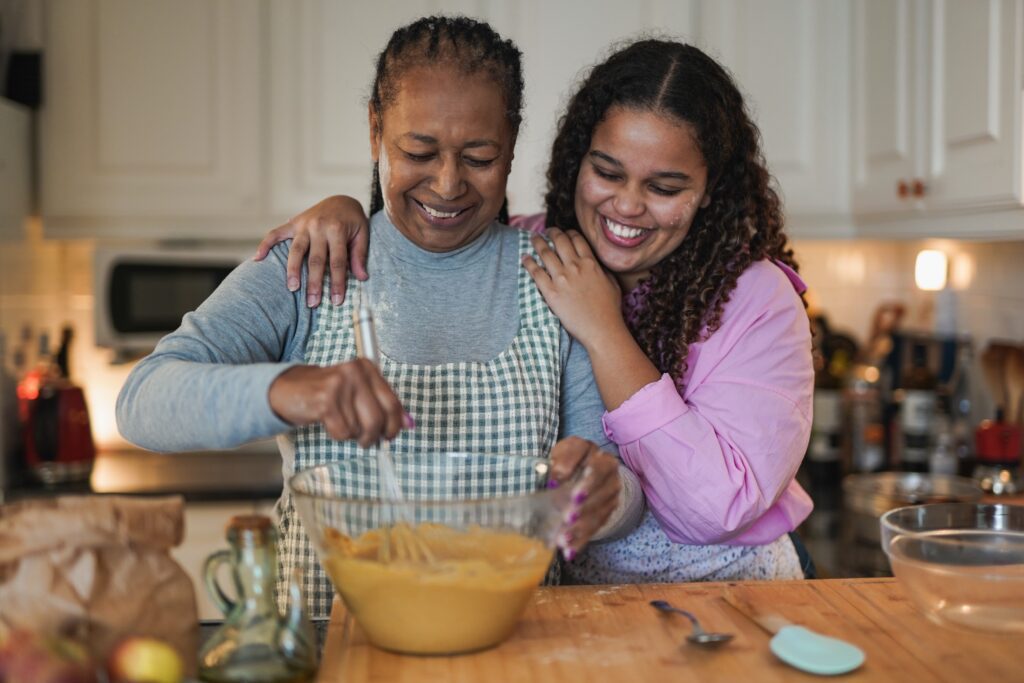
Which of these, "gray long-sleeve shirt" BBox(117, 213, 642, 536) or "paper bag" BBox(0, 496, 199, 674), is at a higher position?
"gray long-sleeve shirt" BBox(117, 213, 642, 536)

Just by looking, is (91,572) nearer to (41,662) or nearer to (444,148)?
(41,662)

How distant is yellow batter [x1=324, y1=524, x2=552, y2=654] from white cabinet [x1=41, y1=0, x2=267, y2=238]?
72.1 inches

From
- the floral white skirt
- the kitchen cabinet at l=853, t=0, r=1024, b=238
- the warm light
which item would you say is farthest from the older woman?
the warm light

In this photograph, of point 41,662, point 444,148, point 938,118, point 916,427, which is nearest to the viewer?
point 41,662

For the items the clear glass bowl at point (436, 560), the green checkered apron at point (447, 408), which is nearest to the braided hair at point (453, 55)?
the green checkered apron at point (447, 408)

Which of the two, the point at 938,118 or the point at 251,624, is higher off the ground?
the point at 938,118

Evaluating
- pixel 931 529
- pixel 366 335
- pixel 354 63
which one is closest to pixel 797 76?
pixel 354 63

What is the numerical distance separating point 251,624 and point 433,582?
0.47 ft

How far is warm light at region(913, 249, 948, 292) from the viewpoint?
2682 millimetres

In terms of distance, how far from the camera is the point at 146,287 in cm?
262

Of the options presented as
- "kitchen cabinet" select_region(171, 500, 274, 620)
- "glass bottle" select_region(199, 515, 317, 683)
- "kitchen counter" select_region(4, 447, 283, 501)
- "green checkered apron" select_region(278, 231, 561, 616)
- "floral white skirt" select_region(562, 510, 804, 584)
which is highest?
"green checkered apron" select_region(278, 231, 561, 616)

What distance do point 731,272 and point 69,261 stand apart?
2080 mm

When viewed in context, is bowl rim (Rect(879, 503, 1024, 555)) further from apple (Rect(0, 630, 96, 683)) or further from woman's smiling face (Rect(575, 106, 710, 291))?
apple (Rect(0, 630, 96, 683))

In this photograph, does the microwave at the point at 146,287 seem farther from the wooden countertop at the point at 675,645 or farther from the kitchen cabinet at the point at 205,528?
the wooden countertop at the point at 675,645
